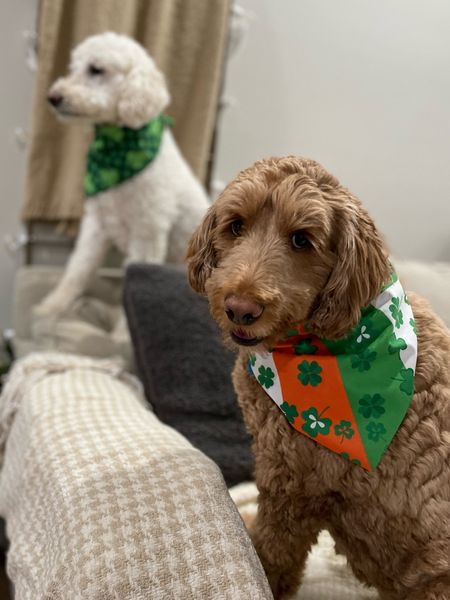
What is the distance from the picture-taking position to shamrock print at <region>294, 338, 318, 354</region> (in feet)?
2.67

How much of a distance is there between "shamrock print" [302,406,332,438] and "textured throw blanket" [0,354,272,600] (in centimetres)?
18

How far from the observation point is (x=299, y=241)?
0.75 m

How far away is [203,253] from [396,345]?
30 cm

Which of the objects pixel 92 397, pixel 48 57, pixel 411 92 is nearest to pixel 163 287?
pixel 92 397

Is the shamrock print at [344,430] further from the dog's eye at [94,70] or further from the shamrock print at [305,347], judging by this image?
the dog's eye at [94,70]

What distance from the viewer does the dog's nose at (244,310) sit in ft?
2.26

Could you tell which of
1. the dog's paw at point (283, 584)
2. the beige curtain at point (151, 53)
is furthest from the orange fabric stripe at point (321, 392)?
the beige curtain at point (151, 53)

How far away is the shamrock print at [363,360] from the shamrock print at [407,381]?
0.04 m

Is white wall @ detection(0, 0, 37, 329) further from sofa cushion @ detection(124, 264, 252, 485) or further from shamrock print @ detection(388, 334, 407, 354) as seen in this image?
shamrock print @ detection(388, 334, 407, 354)

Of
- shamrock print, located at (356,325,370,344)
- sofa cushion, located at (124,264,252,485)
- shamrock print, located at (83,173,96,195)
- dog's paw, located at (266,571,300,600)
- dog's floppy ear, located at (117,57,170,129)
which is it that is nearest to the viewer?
shamrock print, located at (356,325,370,344)

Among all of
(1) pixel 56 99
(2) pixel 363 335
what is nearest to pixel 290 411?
(2) pixel 363 335

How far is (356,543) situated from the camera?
839 millimetres

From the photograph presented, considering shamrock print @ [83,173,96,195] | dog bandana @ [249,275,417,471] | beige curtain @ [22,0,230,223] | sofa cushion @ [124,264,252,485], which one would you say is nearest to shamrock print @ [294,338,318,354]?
dog bandana @ [249,275,417,471]

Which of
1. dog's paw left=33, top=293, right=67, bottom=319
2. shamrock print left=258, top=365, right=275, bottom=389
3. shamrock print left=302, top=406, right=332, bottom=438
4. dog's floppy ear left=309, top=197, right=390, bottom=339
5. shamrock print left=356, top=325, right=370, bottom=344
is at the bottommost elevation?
dog's paw left=33, top=293, right=67, bottom=319
